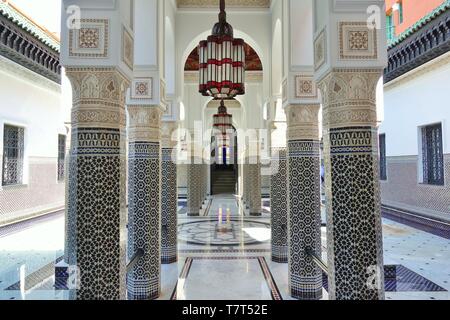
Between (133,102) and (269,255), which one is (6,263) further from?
(269,255)

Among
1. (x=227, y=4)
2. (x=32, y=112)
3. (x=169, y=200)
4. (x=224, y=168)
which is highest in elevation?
(x=227, y=4)

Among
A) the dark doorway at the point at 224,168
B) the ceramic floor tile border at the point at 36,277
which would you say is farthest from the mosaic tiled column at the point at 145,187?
the dark doorway at the point at 224,168

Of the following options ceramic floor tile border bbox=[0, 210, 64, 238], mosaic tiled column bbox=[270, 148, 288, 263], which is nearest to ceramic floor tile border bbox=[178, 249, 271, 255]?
mosaic tiled column bbox=[270, 148, 288, 263]

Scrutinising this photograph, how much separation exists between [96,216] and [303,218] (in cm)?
140

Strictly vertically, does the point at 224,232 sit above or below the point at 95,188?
below

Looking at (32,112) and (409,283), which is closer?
(409,283)

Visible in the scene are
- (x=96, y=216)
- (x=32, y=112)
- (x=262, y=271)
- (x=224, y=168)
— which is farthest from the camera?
(x=224, y=168)

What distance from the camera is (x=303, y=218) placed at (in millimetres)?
2281

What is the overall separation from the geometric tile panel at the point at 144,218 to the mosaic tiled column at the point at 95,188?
0.81 meters

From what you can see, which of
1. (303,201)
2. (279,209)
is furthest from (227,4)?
(303,201)

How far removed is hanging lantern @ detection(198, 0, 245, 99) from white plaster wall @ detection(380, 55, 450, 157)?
12.4ft

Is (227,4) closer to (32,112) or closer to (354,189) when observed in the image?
(354,189)

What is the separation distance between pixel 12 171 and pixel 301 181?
15.2ft

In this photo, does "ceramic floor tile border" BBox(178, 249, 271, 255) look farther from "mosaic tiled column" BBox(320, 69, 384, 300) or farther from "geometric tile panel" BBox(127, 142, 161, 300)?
"mosaic tiled column" BBox(320, 69, 384, 300)
